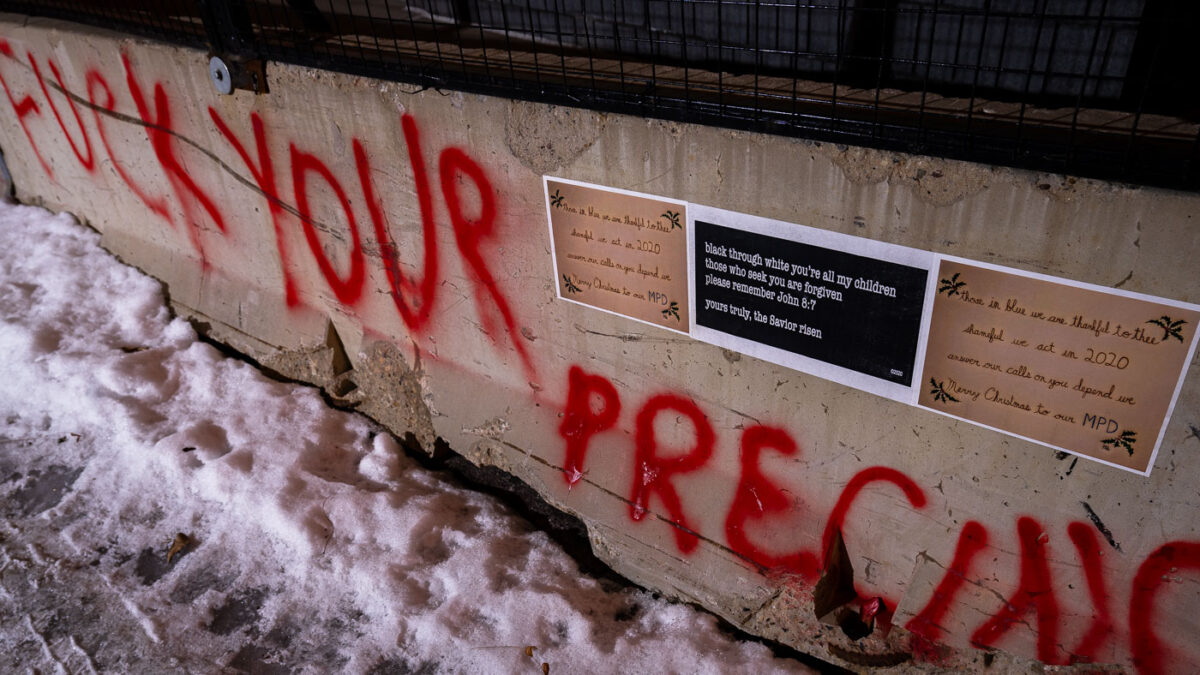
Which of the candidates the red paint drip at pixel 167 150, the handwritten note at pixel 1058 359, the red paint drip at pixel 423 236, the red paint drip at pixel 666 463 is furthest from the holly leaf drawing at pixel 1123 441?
the red paint drip at pixel 167 150

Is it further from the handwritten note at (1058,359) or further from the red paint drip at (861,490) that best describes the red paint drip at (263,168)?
the handwritten note at (1058,359)

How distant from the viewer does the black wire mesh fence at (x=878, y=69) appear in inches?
79.2

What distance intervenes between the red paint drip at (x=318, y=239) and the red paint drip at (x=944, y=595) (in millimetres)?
2872

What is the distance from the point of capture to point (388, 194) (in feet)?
11.6

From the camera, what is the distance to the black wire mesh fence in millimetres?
2012

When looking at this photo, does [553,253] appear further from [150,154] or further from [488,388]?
[150,154]

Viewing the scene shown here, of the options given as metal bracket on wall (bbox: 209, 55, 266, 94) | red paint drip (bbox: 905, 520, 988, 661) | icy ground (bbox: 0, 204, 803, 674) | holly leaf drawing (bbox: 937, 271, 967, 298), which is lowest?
icy ground (bbox: 0, 204, 803, 674)

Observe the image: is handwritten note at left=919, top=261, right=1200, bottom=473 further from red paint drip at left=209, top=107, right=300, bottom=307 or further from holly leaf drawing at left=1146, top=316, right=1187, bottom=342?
red paint drip at left=209, top=107, right=300, bottom=307

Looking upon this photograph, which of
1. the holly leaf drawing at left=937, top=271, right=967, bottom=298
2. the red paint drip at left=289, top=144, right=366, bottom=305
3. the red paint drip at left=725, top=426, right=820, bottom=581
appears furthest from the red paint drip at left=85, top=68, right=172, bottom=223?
the holly leaf drawing at left=937, top=271, right=967, bottom=298

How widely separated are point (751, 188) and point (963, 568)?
4.57 ft

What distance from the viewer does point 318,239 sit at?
4020 mm

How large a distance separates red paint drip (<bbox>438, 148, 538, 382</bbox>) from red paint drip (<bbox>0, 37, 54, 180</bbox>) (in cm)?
389

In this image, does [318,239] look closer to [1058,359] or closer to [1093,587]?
[1058,359]

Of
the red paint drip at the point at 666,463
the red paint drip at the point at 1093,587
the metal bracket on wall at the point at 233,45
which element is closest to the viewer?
the red paint drip at the point at 1093,587
